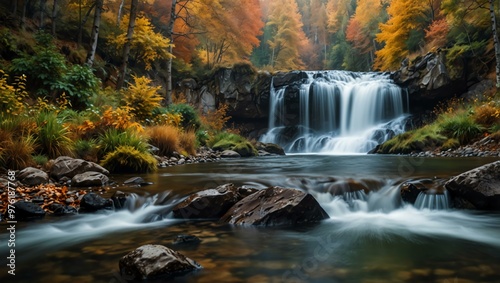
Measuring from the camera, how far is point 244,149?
1403cm

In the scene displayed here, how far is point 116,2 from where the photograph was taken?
1925 cm

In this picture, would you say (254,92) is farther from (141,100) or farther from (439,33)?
(439,33)

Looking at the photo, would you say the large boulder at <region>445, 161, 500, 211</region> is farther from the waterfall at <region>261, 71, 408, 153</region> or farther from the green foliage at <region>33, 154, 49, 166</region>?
the waterfall at <region>261, 71, 408, 153</region>

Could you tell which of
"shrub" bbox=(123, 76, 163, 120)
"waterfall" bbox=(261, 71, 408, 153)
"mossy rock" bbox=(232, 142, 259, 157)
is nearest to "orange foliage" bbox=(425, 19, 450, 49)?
"waterfall" bbox=(261, 71, 408, 153)

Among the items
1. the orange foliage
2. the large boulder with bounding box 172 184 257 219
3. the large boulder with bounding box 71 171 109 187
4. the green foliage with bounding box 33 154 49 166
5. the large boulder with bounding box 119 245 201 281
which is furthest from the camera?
the orange foliage

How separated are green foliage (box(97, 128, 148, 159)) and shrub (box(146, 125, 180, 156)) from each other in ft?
6.11

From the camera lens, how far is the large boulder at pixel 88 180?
526 cm

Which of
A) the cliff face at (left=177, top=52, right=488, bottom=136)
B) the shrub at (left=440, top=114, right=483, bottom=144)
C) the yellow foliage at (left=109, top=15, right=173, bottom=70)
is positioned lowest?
the shrub at (left=440, top=114, right=483, bottom=144)

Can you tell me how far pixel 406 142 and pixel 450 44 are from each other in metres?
8.60

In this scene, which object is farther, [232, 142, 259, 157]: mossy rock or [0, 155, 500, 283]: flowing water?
[232, 142, 259, 157]: mossy rock

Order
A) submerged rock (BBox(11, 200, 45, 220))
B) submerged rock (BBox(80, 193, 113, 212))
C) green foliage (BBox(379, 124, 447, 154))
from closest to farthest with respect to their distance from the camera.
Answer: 1. submerged rock (BBox(11, 200, 45, 220))
2. submerged rock (BBox(80, 193, 113, 212))
3. green foliage (BBox(379, 124, 447, 154))

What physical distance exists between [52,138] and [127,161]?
4.76 ft

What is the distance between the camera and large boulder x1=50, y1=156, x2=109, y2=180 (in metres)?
5.56

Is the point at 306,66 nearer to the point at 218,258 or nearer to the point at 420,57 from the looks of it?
the point at 420,57
